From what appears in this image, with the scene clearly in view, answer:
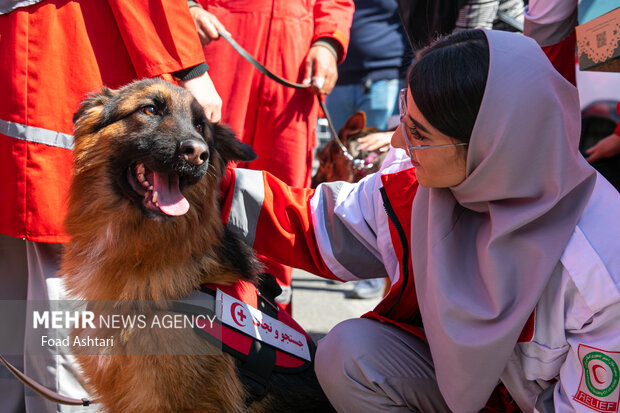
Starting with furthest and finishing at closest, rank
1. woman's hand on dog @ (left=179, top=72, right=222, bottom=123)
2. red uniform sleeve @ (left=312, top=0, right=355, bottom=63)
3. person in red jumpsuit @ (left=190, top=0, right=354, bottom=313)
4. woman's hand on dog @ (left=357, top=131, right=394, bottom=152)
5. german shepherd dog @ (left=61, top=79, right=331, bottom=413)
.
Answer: woman's hand on dog @ (left=357, top=131, right=394, bottom=152)
red uniform sleeve @ (left=312, top=0, right=355, bottom=63)
person in red jumpsuit @ (left=190, top=0, right=354, bottom=313)
woman's hand on dog @ (left=179, top=72, right=222, bottom=123)
german shepherd dog @ (left=61, top=79, right=331, bottom=413)

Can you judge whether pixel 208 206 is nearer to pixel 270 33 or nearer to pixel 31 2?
pixel 31 2

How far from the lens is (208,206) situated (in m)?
2.13

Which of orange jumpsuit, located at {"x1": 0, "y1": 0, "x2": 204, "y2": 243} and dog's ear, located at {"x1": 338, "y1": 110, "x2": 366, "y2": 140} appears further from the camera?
dog's ear, located at {"x1": 338, "y1": 110, "x2": 366, "y2": 140}

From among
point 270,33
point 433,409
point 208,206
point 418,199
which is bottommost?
point 433,409

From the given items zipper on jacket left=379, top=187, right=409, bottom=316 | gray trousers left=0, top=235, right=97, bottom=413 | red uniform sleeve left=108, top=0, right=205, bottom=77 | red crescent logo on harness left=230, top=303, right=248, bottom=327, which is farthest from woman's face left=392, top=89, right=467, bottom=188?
gray trousers left=0, top=235, right=97, bottom=413

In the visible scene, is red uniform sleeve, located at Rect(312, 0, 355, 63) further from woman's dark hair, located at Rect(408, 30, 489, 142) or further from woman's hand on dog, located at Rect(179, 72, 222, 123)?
woman's dark hair, located at Rect(408, 30, 489, 142)

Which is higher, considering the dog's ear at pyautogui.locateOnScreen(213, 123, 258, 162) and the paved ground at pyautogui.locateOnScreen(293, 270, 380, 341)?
the dog's ear at pyautogui.locateOnScreen(213, 123, 258, 162)

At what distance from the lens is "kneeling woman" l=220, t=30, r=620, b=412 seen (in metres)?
1.58

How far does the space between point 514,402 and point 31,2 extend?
241cm

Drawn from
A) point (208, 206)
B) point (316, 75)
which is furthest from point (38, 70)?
point (316, 75)

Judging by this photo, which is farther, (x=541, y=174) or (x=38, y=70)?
(x=38, y=70)

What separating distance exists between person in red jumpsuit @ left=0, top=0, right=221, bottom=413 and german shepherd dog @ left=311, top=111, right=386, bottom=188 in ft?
6.18

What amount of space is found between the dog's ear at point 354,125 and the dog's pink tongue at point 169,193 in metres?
2.38

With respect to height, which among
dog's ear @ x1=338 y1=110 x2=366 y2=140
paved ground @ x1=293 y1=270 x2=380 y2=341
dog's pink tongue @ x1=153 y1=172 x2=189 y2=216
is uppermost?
dog's pink tongue @ x1=153 y1=172 x2=189 y2=216
